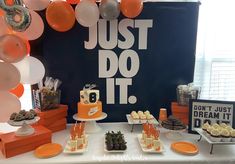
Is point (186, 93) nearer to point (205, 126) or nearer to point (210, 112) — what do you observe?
point (210, 112)

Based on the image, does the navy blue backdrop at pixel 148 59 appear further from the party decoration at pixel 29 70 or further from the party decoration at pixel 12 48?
the party decoration at pixel 12 48

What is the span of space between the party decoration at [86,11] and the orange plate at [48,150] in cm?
84

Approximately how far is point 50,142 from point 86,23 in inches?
32.8

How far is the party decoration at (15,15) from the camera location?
1286mm

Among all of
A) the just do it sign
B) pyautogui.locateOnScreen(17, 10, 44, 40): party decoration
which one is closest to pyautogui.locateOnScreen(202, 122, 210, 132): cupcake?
the just do it sign

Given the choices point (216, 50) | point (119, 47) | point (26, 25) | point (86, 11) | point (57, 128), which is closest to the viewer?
point (26, 25)

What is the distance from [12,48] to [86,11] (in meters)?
0.53

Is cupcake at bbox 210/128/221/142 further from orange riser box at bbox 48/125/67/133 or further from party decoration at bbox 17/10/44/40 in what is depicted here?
party decoration at bbox 17/10/44/40

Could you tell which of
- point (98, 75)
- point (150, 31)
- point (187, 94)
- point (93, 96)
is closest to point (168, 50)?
point (150, 31)

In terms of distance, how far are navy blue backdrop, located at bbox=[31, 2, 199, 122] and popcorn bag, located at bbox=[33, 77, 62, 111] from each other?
126 mm

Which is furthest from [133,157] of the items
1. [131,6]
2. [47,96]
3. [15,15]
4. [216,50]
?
[216,50]

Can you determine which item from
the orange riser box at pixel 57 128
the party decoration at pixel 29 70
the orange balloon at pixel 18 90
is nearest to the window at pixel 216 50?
the orange riser box at pixel 57 128

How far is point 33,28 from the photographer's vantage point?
4.86 ft

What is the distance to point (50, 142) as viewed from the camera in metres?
1.36
